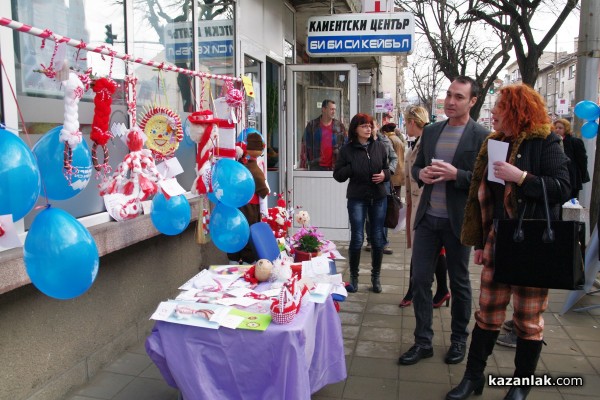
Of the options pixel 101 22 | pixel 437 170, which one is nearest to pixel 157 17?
pixel 101 22

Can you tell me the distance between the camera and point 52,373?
10.1 feet

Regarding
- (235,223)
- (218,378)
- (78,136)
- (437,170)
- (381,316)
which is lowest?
(381,316)

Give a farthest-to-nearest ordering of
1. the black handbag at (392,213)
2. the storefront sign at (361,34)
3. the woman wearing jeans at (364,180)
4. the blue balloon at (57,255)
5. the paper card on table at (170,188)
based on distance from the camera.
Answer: the storefront sign at (361,34), the black handbag at (392,213), the woman wearing jeans at (364,180), the paper card on table at (170,188), the blue balloon at (57,255)

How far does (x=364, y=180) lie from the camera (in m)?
5.12

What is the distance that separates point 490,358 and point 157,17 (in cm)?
366

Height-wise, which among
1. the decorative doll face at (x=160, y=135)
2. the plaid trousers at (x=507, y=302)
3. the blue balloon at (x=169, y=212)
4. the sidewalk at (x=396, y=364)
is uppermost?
the decorative doll face at (x=160, y=135)

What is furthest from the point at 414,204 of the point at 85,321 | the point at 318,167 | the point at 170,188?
the point at 318,167

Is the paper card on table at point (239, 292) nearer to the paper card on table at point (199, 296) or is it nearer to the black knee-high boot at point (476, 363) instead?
the paper card on table at point (199, 296)

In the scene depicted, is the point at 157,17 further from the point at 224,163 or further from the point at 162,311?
the point at 162,311

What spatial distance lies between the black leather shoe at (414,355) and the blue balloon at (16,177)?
2.68 m

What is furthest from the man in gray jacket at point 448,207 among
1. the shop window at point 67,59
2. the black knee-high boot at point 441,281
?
the shop window at point 67,59

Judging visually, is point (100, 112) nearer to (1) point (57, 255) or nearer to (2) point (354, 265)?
(1) point (57, 255)

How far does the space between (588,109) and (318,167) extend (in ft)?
11.1

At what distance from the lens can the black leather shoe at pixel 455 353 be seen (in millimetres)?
3617
